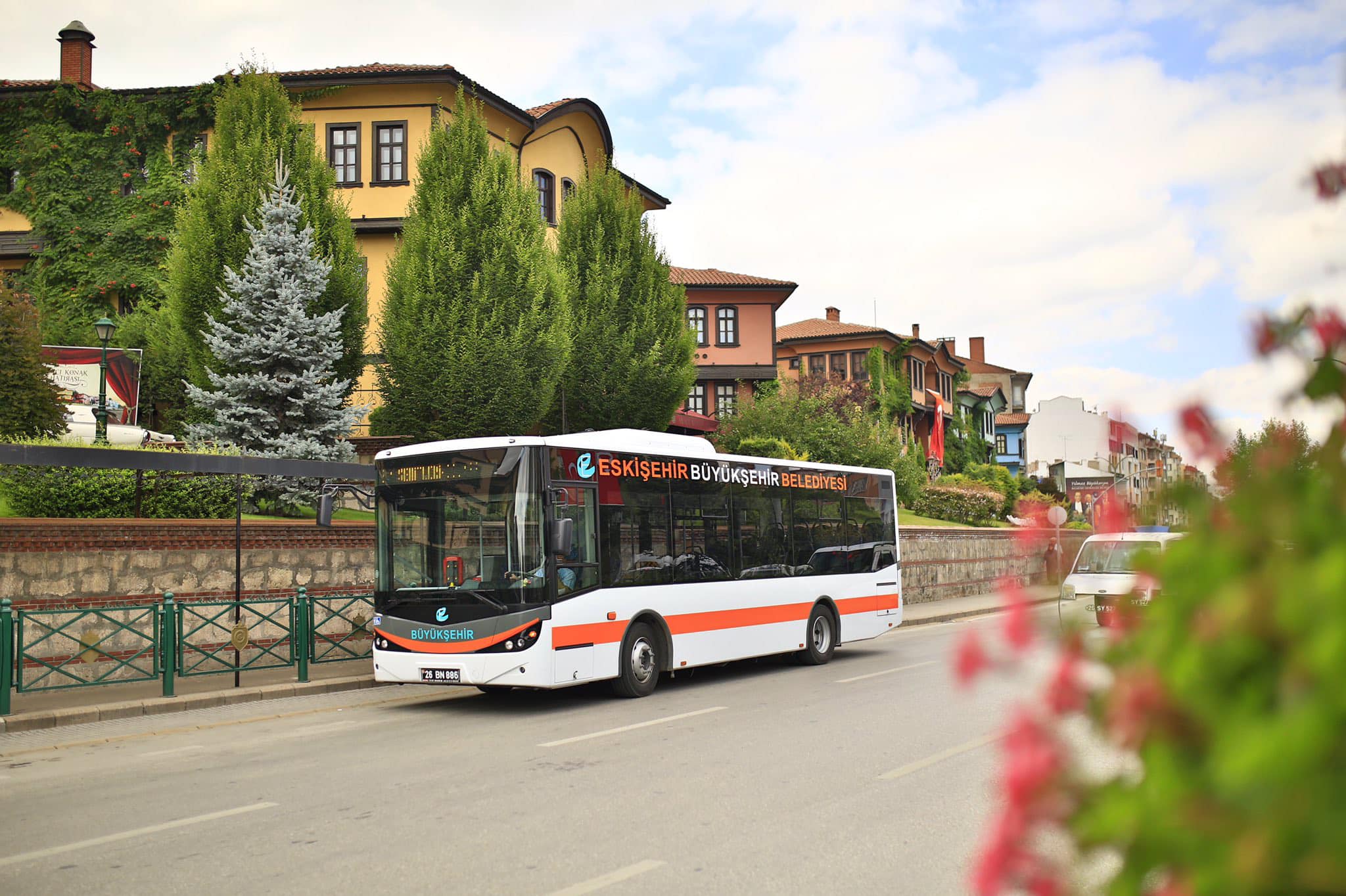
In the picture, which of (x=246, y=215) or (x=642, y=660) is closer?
(x=642, y=660)

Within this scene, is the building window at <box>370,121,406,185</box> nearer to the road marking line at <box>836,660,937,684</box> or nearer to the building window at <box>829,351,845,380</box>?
the road marking line at <box>836,660,937,684</box>

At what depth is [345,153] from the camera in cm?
3356

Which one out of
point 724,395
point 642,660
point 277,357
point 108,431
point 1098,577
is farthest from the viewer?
point 724,395

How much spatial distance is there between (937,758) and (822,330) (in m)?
61.9

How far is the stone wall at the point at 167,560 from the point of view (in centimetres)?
1511

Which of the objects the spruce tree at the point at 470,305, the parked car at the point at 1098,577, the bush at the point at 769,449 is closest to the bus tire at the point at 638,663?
the parked car at the point at 1098,577

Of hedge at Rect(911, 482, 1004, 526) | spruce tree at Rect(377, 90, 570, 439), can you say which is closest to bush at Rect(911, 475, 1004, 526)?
hedge at Rect(911, 482, 1004, 526)

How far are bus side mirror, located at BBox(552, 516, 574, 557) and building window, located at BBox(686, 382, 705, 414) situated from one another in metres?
38.4

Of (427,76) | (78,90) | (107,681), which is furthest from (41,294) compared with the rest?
(107,681)

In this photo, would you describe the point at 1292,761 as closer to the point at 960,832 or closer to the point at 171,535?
the point at 960,832

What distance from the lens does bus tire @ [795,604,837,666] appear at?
1770 cm

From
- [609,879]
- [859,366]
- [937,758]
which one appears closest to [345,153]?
[937,758]

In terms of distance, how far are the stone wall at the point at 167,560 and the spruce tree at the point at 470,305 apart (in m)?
6.16

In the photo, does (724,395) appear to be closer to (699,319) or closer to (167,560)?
(699,319)
